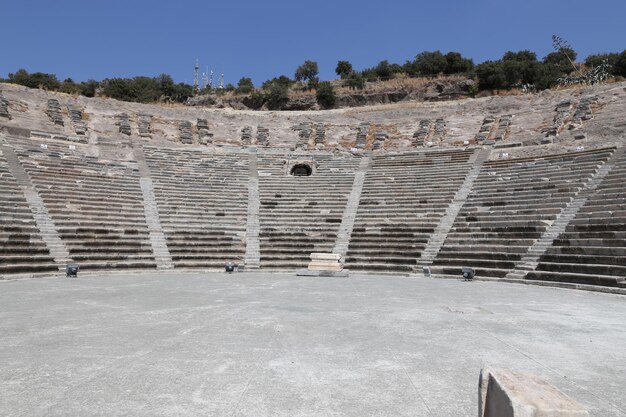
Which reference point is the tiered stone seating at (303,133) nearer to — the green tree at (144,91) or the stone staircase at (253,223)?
the stone staircase at (253,223)

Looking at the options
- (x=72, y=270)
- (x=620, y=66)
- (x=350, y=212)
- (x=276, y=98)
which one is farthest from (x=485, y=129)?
(x=620, y=66)

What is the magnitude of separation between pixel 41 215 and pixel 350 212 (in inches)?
572

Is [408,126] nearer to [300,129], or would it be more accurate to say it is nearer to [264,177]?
[300,129]

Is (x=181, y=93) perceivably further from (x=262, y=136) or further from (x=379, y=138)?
(x=379, y=138)

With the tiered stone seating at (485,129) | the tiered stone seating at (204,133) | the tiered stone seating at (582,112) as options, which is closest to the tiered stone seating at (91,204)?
the tiered stone seating at (204,133)

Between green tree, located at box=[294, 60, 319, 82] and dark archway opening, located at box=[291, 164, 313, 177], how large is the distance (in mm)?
49452

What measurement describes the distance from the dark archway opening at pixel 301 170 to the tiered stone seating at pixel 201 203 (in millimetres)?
3301

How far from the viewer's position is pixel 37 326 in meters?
7.20

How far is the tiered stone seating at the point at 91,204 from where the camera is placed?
17797mm

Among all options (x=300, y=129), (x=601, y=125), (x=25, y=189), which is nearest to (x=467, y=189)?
(x=601, y=125)

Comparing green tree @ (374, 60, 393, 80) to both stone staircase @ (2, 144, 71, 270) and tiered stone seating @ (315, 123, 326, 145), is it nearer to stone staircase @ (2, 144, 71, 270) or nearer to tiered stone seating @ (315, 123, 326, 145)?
tiered stone seating @ (315, 123, 326, 145)

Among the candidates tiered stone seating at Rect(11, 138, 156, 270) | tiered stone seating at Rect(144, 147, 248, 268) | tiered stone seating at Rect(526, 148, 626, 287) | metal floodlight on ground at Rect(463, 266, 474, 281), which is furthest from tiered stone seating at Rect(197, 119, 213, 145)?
tiered stone seating at Rect(526, 148, 626, 287)

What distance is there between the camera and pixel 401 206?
2192 centimetres

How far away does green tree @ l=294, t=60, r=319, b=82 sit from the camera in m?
73.8
